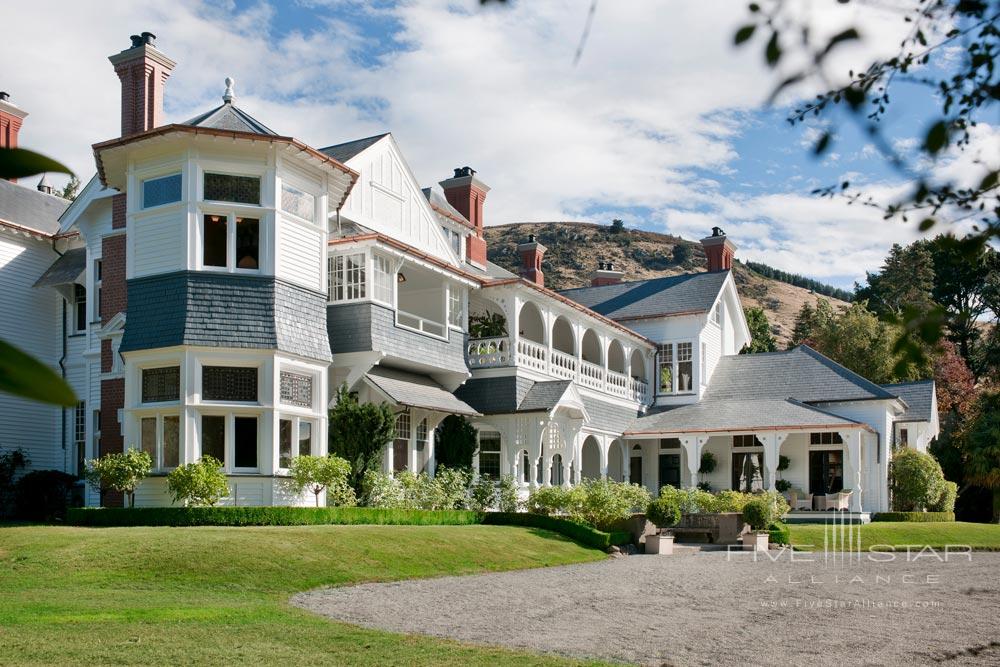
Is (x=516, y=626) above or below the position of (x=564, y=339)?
below

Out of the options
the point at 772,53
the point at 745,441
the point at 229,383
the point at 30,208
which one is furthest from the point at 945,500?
the point at 772,53

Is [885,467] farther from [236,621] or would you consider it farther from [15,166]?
[15,166]

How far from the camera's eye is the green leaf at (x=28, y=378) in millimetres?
1386

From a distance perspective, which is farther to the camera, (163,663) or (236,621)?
(236,621)

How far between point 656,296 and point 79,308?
21.9m

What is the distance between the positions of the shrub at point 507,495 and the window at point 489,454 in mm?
4151

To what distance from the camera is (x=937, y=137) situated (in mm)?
2201

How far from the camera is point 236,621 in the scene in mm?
11477

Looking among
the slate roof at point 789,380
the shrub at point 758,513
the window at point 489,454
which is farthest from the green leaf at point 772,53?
the slate roof at point 789,380

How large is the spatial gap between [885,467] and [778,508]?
339 inches

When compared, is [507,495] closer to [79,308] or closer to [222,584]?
[79,308]

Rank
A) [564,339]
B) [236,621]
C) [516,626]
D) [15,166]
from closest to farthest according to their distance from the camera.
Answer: [15,166]
[236,621]
[516,626]
[564,339]

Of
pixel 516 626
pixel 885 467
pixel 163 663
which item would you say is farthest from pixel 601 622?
pixel 885 467

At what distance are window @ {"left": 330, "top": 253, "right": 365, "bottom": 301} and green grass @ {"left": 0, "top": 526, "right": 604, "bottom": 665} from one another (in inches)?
254
